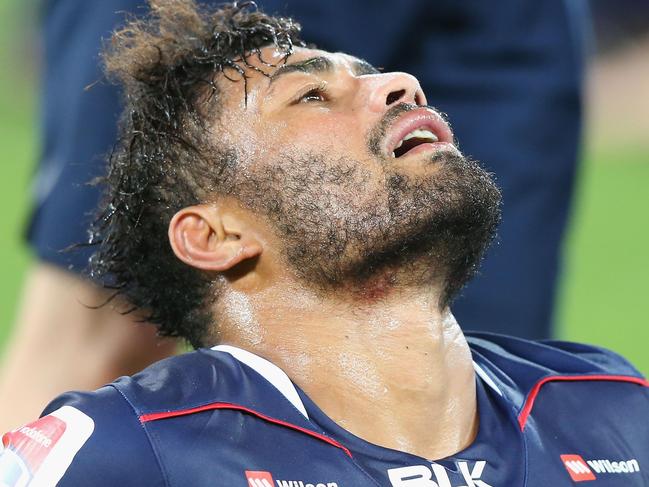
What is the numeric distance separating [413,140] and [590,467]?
2.66 feet

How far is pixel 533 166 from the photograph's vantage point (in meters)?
5.20

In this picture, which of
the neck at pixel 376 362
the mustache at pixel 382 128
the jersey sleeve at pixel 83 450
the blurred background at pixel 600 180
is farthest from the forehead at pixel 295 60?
the blurred background at pixel 600 180

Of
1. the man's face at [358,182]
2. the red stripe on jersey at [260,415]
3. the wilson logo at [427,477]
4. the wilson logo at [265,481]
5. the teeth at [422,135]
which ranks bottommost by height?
the wilson logo at [265,481]

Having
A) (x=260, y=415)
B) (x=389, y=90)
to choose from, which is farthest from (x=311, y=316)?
(x=389, y=90)

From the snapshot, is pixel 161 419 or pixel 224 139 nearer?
pixel 161 419

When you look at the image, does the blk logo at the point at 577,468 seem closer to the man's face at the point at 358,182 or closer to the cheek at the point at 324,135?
the man's face at the point at 358,182

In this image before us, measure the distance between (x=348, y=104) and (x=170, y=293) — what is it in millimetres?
591

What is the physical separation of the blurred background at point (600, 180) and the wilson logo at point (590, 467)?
2254mm

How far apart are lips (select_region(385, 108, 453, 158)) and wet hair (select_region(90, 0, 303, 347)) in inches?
14.0

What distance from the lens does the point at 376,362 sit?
3.04 meters

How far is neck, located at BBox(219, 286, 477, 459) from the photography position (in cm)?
301

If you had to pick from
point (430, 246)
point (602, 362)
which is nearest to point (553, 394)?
point (602, 362)

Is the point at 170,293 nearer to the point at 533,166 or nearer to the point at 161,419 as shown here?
the point at 161,419

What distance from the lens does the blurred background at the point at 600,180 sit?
866 cm
